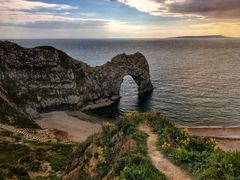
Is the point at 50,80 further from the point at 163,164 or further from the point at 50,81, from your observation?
the point at 163,164

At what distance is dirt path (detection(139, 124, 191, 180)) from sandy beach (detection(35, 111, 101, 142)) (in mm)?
51843

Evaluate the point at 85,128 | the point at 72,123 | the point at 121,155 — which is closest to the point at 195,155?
the point at 121,155

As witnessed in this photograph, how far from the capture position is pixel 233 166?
15.1m

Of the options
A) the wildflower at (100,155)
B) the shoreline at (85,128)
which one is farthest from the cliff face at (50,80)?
the wildflower at (100,155)

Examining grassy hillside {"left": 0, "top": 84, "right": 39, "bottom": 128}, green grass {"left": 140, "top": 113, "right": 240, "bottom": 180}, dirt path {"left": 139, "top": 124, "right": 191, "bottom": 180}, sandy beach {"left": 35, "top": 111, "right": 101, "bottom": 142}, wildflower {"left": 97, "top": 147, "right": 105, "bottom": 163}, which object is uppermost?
green grass {"left": 140, "top": 113, "right": 240, "bottom": 180}

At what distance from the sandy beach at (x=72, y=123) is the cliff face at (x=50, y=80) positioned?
4593mm

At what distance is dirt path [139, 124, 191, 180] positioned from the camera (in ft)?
52.4

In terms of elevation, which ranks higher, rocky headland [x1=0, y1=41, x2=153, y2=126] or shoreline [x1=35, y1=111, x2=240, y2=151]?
rocky headland [x1=0, y1=41, x2=153, y2=126]

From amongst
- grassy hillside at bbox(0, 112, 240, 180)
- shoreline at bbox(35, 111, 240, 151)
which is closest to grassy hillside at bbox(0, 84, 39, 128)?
shoreline at bbox(35, 111, 240, 151)

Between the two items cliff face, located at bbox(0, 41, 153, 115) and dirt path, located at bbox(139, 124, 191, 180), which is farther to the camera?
cliff face, located at bbox(0, 41, 153, 115)

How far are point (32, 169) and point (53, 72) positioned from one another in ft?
208

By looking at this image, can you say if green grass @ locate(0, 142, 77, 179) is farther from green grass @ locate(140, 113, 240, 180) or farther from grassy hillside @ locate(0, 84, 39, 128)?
grassy hillside @ locate(0, 84, 39, 128)

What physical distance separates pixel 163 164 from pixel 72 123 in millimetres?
66296

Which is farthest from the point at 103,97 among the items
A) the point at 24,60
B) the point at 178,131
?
the point at 178,131
